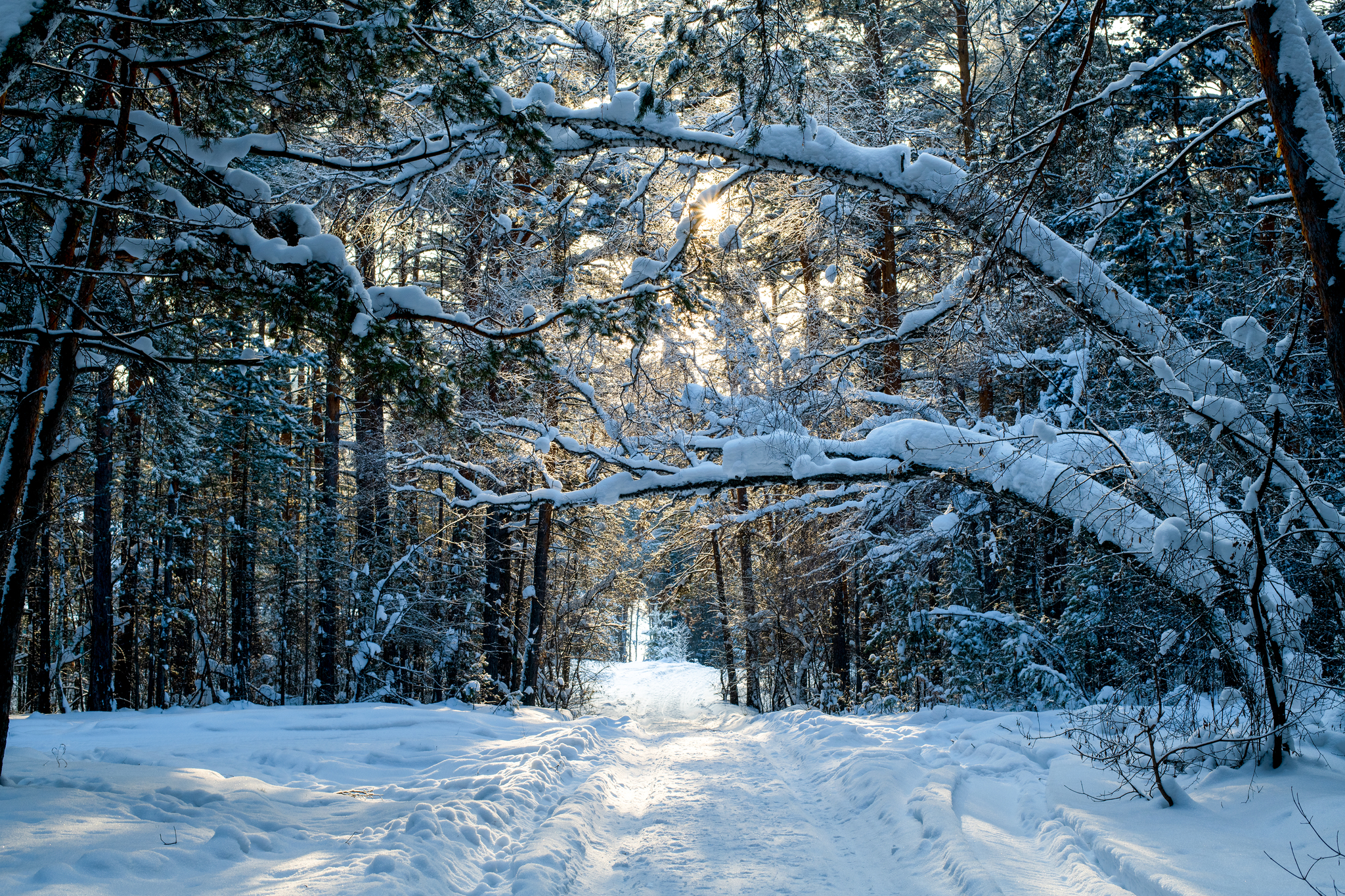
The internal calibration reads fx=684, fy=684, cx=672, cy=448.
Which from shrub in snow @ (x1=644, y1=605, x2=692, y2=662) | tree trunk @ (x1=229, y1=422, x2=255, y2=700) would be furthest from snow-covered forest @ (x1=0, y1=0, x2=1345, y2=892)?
shrub in snow @ (x1=644, y1=605, x2=692, y2=662)

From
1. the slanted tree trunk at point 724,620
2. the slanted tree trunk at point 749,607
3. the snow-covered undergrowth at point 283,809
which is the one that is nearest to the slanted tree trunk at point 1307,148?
the snow-covered undergrowth at point 283,809

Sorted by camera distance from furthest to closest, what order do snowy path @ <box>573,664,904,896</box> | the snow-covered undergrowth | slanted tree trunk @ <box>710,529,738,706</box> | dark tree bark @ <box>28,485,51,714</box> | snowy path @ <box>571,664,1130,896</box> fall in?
slanted tree trunk @ <box>710,529,738,706</box> < dark tree bark @ <box>28,485,51,714</box> < snowy path @ <box>573,664,904,896</box> < snowy path @ <box>571,664,1130,896</box> < the snow-covered undergrowth

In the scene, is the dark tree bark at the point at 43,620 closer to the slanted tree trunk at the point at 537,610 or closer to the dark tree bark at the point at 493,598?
the dark tree bark at the point at 493,598

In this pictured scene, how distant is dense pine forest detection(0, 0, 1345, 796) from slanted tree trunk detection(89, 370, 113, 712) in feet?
0.27

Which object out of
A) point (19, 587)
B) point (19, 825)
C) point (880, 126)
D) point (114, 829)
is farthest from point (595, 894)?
point (880, 126)

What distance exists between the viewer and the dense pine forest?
4.68 metres

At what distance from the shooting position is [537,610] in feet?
48.6

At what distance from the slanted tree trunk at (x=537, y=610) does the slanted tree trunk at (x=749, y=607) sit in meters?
5.32

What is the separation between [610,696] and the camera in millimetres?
29188

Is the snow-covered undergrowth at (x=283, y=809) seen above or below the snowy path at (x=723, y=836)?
above

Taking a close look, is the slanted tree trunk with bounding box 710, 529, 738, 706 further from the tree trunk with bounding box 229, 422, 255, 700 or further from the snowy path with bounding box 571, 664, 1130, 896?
the tree trunk with bounding box 229, 422, 255, 700

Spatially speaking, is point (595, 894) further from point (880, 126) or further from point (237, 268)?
point (880, 126)

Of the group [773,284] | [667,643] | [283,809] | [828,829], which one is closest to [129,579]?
[283,809]

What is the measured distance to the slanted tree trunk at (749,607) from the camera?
18.8m
